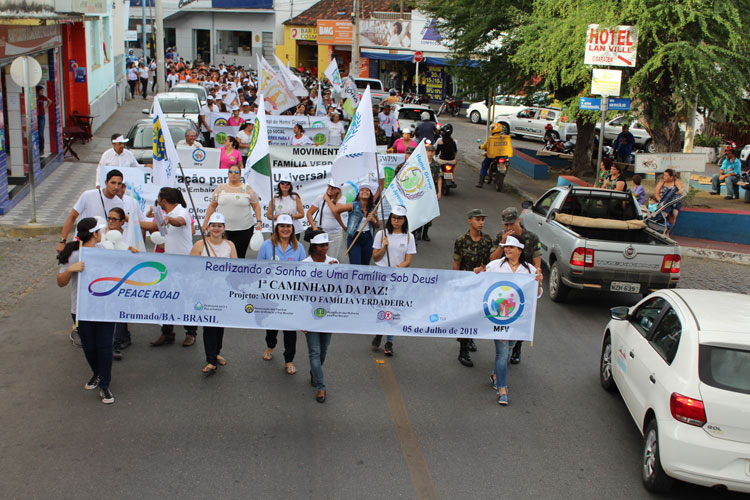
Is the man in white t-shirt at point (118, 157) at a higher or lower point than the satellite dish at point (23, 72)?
lower

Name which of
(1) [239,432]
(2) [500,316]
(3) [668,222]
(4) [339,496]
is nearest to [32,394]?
(1) [239,432]

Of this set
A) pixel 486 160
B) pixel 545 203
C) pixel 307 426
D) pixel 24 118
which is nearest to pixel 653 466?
pixel 307 426

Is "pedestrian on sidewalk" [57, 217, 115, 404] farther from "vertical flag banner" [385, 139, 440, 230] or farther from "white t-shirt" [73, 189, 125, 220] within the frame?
"vertical flag banner" [385, 139, 440, 230]

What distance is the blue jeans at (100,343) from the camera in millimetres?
7133

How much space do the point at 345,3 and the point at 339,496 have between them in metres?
58.0

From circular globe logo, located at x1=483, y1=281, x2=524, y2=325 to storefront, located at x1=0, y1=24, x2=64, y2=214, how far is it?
→ 9770mm

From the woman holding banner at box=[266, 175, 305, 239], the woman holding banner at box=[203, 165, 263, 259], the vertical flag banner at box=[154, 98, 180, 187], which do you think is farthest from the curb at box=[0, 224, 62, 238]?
the vertical flag banner at box=[154, 98, 180, 187]

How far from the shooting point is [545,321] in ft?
34.8

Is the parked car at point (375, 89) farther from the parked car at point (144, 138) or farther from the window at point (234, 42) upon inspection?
the window at point (234, 42)

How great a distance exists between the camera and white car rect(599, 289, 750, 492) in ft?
18.5

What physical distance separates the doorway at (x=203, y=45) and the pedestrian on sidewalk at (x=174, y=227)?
65200mm

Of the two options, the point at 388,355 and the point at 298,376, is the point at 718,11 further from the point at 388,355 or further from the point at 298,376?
the point at 298,376

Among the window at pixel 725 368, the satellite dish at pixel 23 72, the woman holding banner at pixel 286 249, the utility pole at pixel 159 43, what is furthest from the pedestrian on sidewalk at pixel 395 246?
the utility pole at pixel 159 43

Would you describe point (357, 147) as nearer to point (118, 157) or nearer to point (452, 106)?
point (118, 157)
